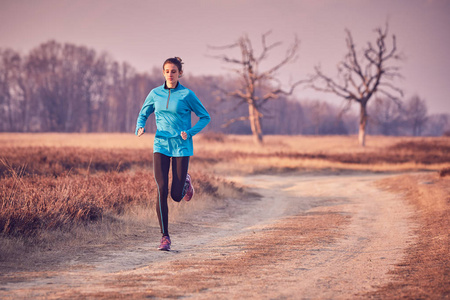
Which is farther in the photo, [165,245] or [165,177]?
[165,245]

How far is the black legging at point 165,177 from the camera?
5797 millimetres

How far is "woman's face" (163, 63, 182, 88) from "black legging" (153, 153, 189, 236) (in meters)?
1.01

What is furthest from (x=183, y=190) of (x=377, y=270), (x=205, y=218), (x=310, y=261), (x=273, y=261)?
(x=205, y=218)

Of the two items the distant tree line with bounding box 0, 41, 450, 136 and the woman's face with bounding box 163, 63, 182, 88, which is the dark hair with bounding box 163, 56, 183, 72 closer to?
the woman's face with bounding box 163, 63, 182, 88

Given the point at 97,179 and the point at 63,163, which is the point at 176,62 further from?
the point at 63,163

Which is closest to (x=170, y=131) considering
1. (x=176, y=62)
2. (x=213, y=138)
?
(x=176, y=62)

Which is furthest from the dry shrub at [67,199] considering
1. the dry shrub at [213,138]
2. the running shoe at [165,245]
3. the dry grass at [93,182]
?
the dry shrub at [213,138]

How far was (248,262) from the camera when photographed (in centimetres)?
532

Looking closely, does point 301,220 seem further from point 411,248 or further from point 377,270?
point 377,270

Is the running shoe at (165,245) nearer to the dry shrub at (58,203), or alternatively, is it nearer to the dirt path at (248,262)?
the dirt path at (248,262)

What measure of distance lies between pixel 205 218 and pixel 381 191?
7703 mm

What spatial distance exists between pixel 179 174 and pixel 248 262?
4.97ft

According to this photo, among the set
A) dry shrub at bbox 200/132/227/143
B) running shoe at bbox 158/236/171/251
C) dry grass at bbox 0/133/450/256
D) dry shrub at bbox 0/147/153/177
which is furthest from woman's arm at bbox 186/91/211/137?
dry shrub at bbox 200/132/227/143

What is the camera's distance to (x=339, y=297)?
13.0 ft
